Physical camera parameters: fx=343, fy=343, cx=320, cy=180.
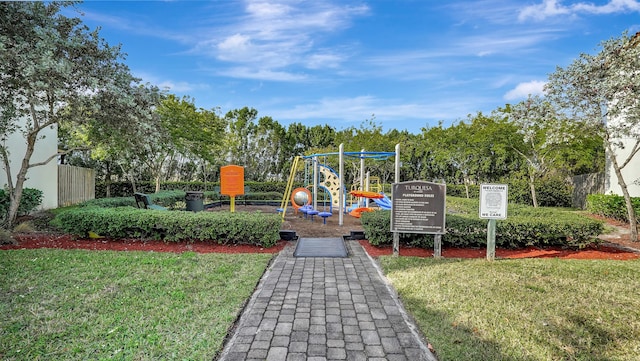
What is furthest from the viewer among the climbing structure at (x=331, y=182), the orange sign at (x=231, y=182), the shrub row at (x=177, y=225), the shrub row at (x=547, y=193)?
the shrub row at (x=547, y=193)

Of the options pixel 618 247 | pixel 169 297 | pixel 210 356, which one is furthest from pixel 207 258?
pixel 618 247

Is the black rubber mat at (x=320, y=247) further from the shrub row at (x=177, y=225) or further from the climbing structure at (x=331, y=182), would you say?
the climbing structure at (x=331, y=182)

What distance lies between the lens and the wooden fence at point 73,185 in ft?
45.6

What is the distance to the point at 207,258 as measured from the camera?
20.2 feet

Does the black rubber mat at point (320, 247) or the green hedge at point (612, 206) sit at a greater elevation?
the green hedge at point (612, 206)

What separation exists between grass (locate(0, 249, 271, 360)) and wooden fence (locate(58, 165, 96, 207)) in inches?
362

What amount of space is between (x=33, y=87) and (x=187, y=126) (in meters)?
9.93

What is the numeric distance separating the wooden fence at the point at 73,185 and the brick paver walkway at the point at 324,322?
42.4ft

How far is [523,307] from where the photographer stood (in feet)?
13.0

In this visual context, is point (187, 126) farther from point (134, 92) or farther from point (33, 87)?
point (33, 87)

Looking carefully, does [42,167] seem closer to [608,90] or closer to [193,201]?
[193,201]

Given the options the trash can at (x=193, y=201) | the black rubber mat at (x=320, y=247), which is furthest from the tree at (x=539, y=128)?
the trash can at (x=193, y=201)

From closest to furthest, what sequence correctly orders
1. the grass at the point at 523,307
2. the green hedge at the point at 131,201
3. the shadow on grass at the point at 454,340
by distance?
the shadow on grass at the point at 454,340
the grass at the point at 523,307
the green hedge at the point at 131,201

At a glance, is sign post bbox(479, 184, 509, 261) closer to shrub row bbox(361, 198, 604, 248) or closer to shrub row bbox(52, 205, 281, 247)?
shrub row bbox(361, 198, 604, 248)
